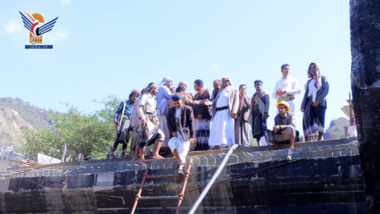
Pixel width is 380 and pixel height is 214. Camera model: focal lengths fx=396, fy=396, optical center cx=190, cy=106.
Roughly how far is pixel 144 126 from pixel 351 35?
637 centimetres

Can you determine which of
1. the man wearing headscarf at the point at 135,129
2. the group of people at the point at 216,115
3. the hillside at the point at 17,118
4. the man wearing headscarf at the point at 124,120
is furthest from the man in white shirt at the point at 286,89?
the hillside at the point at 17,118

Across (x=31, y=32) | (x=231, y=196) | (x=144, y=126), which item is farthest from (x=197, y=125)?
(x=31, y=32)

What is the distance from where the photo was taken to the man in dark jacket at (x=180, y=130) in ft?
24.2

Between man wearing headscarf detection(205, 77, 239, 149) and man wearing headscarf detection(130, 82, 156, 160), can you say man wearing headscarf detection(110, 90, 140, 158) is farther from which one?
man wearing headscarf detection(205, 77, 239, 149)

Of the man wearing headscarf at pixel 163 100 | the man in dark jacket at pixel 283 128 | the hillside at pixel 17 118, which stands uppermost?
the hillside at pixel 17 118

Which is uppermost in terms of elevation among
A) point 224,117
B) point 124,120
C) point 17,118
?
point 17,118

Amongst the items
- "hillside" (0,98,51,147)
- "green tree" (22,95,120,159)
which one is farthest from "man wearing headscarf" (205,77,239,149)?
"hillside" (0,98,51,147)

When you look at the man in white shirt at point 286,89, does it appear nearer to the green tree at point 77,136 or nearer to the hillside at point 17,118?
the green tree at point 77,136

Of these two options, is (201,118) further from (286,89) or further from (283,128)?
(283,128)

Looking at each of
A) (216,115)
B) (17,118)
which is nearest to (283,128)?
(216,115)

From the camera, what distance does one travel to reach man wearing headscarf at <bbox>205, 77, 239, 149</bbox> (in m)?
9.05

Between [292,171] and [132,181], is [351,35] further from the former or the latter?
[132,181]

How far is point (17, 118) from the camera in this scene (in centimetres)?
9619

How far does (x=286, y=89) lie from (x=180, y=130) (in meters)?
3.00
